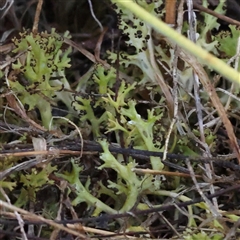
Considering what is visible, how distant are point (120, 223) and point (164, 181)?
0.14m

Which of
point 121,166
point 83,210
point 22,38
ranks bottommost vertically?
point 83,210

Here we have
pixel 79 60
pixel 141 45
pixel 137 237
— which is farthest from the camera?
pixel 79 60

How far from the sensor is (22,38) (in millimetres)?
1145

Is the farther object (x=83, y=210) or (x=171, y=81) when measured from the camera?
(x=171, y=81)

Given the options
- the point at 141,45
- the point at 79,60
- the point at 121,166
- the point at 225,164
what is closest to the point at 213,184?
the point at 225,164

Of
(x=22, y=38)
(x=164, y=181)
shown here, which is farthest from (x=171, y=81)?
(x=22, y=38)

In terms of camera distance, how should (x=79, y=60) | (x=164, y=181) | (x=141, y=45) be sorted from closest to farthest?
1. (x=164, y=181)
2. (x=141, y=45)
3. (x=79, y=60)

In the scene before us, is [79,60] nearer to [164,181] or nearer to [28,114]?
[28,114]

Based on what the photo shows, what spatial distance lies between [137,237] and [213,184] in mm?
211

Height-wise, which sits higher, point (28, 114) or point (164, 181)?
point (28, 114)

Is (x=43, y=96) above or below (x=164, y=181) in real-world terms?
above

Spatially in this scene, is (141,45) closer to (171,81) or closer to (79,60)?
(171,81)

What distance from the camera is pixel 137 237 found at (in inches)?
36.9

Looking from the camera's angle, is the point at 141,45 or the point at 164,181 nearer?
the point at 164,181
